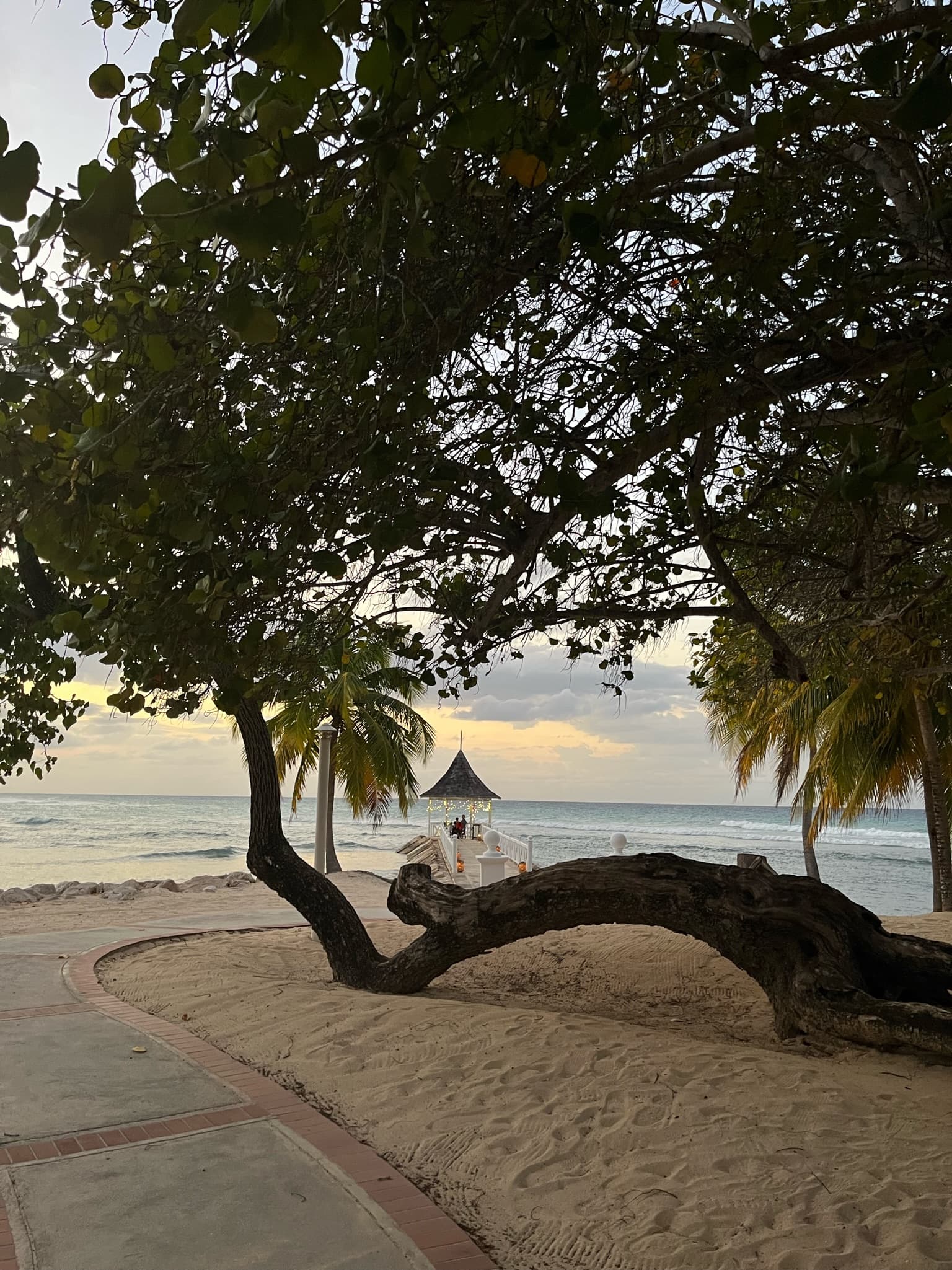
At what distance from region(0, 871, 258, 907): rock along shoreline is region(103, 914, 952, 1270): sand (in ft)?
22.6

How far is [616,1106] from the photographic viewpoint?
15.8 feet

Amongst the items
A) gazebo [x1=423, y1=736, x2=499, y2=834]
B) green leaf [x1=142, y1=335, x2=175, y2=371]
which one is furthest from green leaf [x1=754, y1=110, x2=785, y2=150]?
gazebo [x1=423, y1=736, x2=499, y2=834]

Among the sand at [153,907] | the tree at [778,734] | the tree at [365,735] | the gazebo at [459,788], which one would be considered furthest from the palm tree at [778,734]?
the sand at [153,907]

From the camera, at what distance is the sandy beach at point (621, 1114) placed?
362cm

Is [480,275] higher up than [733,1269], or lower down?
higher up

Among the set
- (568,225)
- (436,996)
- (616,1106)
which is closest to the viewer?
(568,225)

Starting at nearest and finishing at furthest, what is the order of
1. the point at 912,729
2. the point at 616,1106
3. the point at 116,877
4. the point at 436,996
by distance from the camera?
the point at 616,1106
the point at 436,996
the point at 912,729
the point at 116,877

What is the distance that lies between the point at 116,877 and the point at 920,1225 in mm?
37471

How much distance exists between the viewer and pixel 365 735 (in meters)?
20.6

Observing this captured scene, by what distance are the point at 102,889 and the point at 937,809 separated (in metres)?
12.5

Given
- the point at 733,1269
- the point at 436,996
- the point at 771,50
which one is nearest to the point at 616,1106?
the point at 733,1269

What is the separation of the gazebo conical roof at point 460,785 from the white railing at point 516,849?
13.0 feet

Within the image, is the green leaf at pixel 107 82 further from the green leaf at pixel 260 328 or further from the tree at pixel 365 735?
the tree at pixel 365 735

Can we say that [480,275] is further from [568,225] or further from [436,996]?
[436,996]
